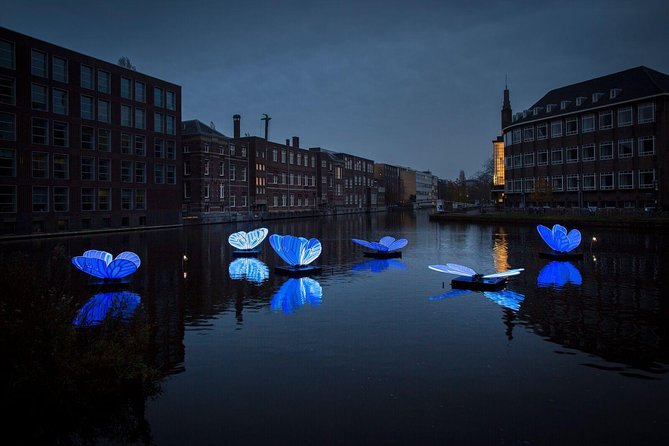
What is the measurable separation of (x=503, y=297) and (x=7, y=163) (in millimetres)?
50470

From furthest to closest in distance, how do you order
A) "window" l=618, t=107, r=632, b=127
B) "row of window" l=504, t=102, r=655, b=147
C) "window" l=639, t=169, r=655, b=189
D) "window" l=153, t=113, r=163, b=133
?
"window" l=618, t=107, r=632, b=127 < "row of window" l=504, t=102, r=655, b=147 < "window" l=639, t=169, r=655, b=189 < "window" l=153, t=113, r=163, b=133

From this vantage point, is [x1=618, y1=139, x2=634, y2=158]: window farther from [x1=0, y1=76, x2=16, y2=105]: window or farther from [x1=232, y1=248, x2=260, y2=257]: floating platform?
[x1=0, y1=76, x2=16, y2=105]: window

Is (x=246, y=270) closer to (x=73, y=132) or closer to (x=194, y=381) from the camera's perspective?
(x=194, y=381)

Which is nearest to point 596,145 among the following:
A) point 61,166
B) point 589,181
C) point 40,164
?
point 589,181

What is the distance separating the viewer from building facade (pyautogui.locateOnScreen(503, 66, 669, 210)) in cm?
6956

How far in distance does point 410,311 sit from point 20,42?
52.7m

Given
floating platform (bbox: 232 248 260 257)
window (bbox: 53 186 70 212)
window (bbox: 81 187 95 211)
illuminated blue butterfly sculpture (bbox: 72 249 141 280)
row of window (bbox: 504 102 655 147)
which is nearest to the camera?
illuminated blue butterfly sculpture (bbox: 72 249 141 280)

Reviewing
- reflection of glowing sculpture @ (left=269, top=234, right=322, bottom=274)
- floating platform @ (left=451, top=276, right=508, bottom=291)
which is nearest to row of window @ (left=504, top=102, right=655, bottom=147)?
floating platform @ (left=451, top=276, right=508, bottom=291)

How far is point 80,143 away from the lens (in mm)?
57781

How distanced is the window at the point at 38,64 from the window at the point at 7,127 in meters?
5.57

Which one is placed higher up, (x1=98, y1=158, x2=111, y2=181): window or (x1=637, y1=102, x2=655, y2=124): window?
(x1=637, y1=102, x2=655, y2=124): window

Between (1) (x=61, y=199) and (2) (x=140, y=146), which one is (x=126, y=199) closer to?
(2) (x=140, y=146)

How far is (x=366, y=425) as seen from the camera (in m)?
8.46

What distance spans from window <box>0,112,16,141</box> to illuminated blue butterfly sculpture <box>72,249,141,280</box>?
37625 millimetres
